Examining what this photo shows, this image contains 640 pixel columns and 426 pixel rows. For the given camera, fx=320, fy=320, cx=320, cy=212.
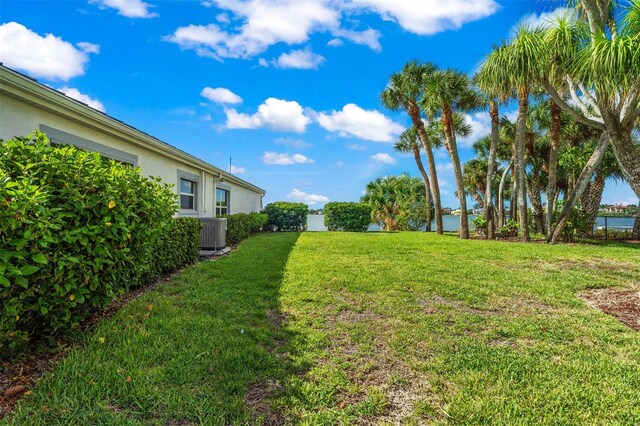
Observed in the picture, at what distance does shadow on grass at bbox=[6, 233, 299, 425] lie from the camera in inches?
81.7

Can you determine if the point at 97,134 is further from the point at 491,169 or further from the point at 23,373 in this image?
the point at 491,169

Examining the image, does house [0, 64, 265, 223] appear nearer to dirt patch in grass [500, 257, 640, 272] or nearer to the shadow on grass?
the shadow on grass

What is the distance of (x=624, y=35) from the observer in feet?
17.2

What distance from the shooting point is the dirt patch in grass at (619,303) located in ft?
13.3

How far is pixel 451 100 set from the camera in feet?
50.1

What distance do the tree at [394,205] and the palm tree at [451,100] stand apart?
28.2 ft

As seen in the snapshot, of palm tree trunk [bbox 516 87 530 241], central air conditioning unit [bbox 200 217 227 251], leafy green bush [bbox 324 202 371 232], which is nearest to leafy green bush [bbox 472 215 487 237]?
palm tree trunk [bbox 516 87 530 241]

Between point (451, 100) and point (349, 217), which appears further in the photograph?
point (349, 217)

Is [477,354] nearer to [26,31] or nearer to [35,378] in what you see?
[35,378]

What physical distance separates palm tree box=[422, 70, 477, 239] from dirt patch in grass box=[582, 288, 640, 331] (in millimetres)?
9919

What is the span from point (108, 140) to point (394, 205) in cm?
2152

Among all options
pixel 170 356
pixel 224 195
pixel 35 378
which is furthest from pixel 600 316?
pixel 224 195

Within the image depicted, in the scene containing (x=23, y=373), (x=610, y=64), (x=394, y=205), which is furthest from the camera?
(x=394, y=205)

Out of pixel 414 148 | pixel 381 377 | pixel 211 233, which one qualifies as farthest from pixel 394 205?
pixel 381 377
